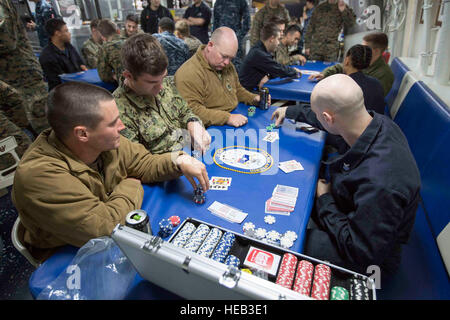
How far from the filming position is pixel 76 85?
1.10m

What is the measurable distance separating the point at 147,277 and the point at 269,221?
587 millimetres

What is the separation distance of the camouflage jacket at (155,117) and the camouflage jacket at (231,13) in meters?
4.03

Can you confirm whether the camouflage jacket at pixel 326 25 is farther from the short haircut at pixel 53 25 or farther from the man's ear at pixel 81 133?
the man's ear at pixel 81 133

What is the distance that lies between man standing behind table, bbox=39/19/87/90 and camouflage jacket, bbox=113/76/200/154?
3261 millimetres

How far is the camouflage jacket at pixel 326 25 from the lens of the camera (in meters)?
5.35

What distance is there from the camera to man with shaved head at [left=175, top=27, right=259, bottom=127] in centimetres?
232

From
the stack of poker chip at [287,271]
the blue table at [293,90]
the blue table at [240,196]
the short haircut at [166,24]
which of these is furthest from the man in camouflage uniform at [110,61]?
the stack of poker chip at [287,271]

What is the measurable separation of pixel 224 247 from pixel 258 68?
9.85 feet

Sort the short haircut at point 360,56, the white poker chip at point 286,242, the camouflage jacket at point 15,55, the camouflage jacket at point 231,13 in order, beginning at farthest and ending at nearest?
the camouflage jacket at point 231,13
the camouflage jacket at point 15,55
the short haircut at point 360,56
the white poker chip at point 286,242

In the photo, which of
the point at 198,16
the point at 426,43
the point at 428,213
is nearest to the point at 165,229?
the point at 428,213

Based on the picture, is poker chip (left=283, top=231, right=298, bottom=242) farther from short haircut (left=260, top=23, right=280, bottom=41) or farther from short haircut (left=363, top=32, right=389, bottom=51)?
short haircut (left=363, top=32, right=389, bottom=51)

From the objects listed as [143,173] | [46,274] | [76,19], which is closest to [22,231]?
[46,274]

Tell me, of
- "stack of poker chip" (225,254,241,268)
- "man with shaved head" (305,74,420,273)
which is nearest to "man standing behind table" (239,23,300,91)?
"man with shaved head" (305,74,420,273)
